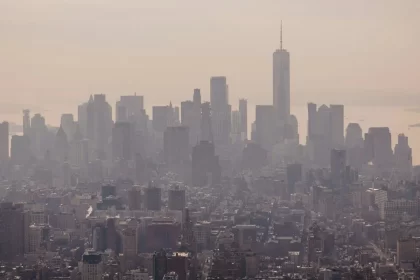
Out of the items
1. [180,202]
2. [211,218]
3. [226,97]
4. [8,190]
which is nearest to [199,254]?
[211,218]

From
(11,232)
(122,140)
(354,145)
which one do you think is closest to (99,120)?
(122,140)

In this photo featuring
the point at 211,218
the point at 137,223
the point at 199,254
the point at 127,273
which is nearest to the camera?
the point at 127,273

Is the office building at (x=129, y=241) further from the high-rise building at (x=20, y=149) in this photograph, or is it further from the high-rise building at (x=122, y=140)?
the high-rise building at (x=20, y=149)

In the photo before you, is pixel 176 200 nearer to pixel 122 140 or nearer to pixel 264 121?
pixel 122 140

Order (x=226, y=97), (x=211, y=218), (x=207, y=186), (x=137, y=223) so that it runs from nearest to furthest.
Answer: (x=137, y=223) < (x=211, y=218) < (x=207, y=186) < (x=226, y=97)

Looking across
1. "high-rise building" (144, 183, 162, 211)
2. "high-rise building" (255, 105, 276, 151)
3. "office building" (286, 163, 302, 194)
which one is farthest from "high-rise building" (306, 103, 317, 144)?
"high-rise building" (144, 183, 162, 211)

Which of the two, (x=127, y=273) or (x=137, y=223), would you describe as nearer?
(x=127, y=273)

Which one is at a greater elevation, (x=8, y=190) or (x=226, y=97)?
(x=226, y=97)

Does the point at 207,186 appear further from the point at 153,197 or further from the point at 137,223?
the point at 137,223
